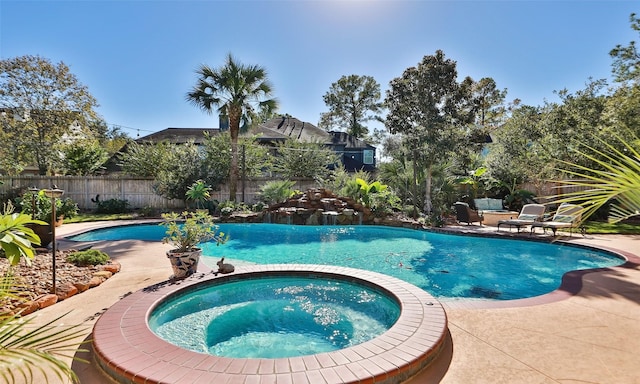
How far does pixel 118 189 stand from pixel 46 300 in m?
14.5

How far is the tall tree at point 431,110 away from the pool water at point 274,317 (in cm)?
1019

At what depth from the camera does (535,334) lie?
380cm

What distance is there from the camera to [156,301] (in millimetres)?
4539

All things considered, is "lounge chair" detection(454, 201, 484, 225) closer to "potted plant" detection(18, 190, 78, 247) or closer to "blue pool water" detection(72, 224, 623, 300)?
"blue pool water" detection(72, 224, 623, 300)

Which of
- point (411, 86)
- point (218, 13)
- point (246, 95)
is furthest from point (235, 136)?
point (411, 86)

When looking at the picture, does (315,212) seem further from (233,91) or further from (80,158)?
(80,158)

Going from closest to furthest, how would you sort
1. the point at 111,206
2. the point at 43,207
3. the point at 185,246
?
1. the point at 185,246
2. the point at 43,207
3. the point at 111,206

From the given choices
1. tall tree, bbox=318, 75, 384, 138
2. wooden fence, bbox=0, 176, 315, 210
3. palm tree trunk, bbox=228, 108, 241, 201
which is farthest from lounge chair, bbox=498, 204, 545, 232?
tall tree, bbox=318, 75, 384, 138

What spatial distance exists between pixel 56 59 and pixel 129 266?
54.3 ft

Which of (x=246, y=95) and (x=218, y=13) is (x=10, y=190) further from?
(x=218, y=13)

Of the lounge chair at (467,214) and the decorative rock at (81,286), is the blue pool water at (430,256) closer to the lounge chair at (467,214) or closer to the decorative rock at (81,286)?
the lounge chair at (467,214)

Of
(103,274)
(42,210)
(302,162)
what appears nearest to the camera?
(103,274)

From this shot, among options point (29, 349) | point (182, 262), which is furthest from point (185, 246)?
point (29, 349)

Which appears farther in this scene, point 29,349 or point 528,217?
point 528,217
